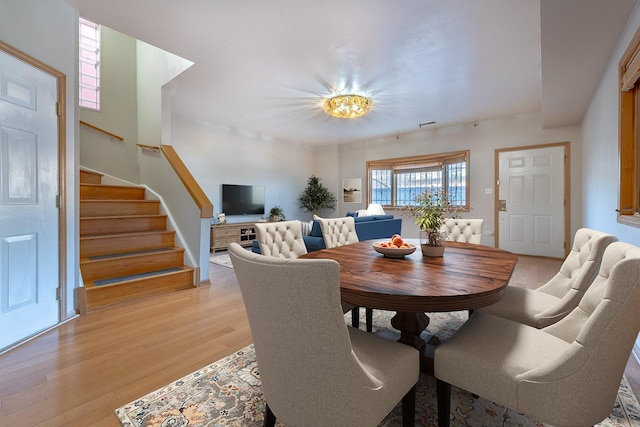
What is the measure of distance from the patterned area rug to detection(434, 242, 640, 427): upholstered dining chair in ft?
1.18

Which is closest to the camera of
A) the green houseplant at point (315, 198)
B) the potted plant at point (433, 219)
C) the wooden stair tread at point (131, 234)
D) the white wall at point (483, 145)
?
the potted plant at point (433, 219)

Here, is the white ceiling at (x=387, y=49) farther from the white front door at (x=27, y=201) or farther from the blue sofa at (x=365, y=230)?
the blue sofa at (x=365, y=230)

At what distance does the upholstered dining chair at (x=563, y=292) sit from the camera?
4.39ft

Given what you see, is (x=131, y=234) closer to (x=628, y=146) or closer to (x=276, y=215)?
(x=276, y=215)

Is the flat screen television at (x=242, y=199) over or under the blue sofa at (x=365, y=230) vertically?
over

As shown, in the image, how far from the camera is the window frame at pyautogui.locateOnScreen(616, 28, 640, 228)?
2.12 metres

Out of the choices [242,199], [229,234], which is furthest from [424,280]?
[242,199]

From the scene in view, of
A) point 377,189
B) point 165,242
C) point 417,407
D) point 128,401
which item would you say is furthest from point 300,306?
point 377,189

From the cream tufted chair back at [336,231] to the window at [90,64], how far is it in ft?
14.3

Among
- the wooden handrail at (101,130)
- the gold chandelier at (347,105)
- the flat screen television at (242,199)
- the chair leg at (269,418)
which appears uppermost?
the gold chandelier at (347,105)

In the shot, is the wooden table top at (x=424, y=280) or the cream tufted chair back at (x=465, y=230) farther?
the cream tufted chair back at (x=465, y=230)

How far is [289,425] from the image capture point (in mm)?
920

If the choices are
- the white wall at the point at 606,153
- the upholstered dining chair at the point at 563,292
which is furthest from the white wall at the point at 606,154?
the upholstered dining chair at the point at 563,292

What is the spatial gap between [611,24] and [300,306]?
303cm
